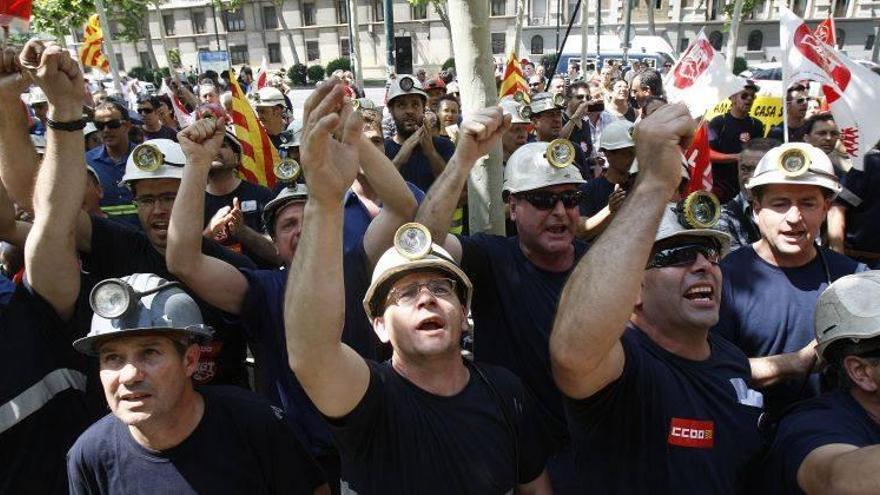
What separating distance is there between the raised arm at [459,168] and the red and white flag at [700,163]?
2.99 metres

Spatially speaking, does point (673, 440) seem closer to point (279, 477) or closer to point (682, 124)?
point (682, 124)

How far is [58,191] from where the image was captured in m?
2.60

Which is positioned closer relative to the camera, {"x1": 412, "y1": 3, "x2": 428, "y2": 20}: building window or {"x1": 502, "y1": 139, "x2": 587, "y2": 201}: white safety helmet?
{"x1": 502, "y1": 139, "x2": 587, "y2": 201}: white safety helmet

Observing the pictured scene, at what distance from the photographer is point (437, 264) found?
7.25ft

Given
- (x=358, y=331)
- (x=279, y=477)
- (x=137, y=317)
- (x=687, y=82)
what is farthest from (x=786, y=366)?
(x=687, y=82)

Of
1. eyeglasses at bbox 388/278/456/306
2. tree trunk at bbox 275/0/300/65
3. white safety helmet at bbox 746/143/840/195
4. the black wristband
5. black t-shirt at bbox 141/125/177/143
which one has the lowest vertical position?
black t-shirt at bbox 141/125/177/143

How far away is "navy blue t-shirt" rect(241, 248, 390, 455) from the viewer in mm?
2896

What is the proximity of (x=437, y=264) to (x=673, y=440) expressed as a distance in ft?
3.30

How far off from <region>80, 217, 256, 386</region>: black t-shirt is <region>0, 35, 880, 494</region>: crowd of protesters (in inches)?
0.4

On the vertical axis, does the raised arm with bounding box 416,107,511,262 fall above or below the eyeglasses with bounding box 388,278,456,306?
above

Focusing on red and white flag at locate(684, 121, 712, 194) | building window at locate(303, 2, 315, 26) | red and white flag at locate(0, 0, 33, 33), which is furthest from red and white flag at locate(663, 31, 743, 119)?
building window at locate(303, 2, 315, 26)

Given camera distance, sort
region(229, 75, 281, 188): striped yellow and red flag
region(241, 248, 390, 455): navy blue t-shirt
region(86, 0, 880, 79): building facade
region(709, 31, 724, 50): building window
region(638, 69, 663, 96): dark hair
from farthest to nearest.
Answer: region(709, 31, 724, 50): building window < region(86, 0, 880, 79): building facade < region(638, 69, 663, 96): dark hair < region(229, 75, 281, 188): striped yellow and red flag < region(241, 248, 390, 455): navy blue t-shirt

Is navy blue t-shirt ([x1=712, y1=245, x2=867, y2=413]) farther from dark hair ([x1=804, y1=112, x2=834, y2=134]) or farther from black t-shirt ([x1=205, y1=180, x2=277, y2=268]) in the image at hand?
black t-shirt ([x1=205, y1=180, x2=277, y2=268])

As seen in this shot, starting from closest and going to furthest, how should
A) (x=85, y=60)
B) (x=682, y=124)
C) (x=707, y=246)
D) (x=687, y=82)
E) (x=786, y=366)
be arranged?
(x=682, y=124) < (x=707, y=246) < (x=786, y=366) < (x=687, y=82) < (x=85, y=60)
